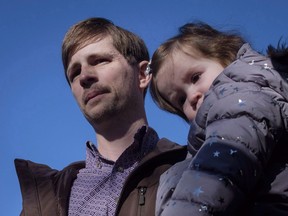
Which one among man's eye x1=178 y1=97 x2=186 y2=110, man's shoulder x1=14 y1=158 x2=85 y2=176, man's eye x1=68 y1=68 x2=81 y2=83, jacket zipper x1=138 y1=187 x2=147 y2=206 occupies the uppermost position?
man's eye x1=68 y1=68 x2=81 y2=83

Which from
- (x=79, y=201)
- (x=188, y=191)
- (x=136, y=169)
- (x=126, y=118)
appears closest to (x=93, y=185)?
(x=79, y=201)

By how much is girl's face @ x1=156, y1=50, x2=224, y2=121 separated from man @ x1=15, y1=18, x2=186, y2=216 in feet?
0.74

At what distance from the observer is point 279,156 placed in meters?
1.24

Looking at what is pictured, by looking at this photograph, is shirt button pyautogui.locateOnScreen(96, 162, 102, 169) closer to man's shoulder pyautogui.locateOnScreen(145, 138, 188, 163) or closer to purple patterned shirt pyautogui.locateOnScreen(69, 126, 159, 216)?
purple patterned shirt pyautogui.locateOnScreen(69, 126, 159, 216)

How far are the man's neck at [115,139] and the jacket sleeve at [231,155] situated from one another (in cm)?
123

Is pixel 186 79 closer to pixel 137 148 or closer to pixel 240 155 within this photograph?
pixel 137 148

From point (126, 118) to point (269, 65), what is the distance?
1.23 meters

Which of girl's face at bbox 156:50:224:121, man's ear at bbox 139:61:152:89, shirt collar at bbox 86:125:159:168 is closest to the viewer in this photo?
girl's face at bbox 156:50:224:121

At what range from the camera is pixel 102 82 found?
8.00 ft

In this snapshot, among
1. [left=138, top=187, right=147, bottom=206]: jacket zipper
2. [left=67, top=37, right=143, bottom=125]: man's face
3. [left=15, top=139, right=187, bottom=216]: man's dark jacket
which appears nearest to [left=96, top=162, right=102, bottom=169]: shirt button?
[left=15, top=139, right=187, bottom=216]: man's dark jacket

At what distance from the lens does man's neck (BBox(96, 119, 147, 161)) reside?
2438mm

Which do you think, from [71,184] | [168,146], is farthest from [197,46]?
[71,184]

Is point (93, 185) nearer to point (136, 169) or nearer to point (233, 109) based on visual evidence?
point (136, 169)

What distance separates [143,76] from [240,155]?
5.32 feet
